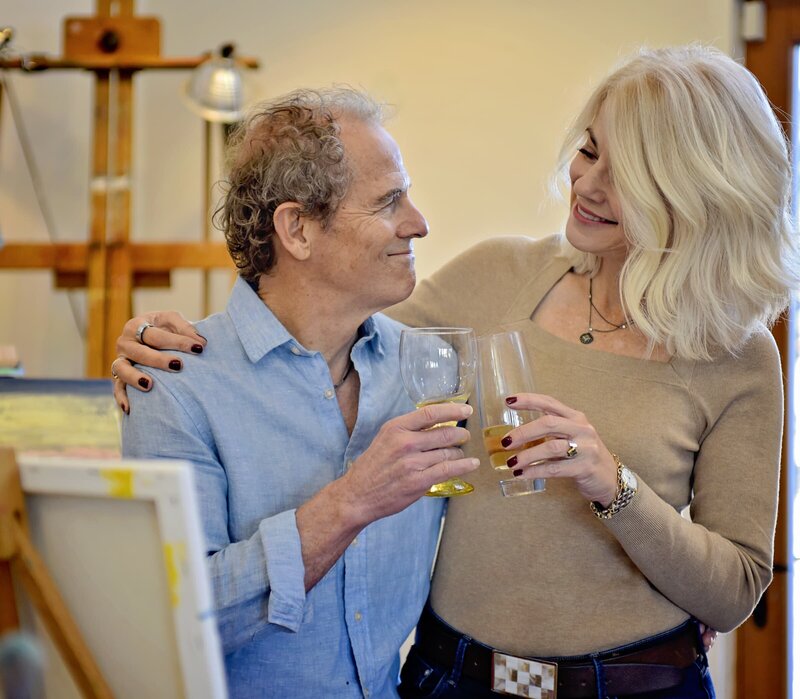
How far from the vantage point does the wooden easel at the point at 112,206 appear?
292 centimetres

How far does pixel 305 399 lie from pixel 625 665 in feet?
2.12

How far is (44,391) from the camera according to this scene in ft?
8.29

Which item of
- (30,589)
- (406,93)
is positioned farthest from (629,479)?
(406,93)

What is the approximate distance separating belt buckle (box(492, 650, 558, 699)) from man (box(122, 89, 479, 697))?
17 cm

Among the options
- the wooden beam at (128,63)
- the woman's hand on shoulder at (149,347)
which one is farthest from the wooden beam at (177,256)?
the woman's hand on shoulder at (149,347)

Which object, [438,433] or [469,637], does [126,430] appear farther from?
[469,637]

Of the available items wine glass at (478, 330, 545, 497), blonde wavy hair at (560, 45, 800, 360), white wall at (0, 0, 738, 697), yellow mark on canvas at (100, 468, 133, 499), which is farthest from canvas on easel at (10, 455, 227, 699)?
white wall at (0, 0, 738, 697)

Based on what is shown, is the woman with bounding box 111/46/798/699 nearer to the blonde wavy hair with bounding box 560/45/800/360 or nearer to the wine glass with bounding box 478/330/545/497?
the blonde wavy hair with bounding box 560/45/800/360

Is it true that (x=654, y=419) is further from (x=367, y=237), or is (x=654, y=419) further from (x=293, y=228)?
(x=293, y=228)

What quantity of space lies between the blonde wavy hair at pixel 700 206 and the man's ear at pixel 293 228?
1.70ft

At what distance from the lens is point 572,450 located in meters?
1.34

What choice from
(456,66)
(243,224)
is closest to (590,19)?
(456,66)

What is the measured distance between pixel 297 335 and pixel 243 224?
0.21 meters

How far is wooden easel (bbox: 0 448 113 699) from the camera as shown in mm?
917
